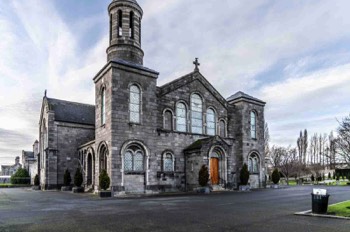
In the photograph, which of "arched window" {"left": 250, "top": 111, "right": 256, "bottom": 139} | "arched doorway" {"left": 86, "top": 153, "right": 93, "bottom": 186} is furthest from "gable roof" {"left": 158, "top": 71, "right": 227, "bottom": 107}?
"arched doorway" {"left": 86, "top": 153, "right": 93, "bottom": 186}

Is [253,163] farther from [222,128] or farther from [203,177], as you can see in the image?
[203,177]

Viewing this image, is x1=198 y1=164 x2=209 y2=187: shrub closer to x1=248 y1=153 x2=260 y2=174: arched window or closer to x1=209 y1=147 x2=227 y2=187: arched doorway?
x1=209 y1=147 x2=227 y2=187: arched doorway

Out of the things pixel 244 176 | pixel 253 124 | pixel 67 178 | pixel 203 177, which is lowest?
pixel 67 178

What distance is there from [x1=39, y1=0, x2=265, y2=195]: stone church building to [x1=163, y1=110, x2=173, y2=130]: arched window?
0.09 metres

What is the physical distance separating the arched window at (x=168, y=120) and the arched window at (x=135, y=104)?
A: 2966 millimetres

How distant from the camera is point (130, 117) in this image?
22.6 metres

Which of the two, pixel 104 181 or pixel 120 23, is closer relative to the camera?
pixel 104 181

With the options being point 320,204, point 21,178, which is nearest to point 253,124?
point 320,204

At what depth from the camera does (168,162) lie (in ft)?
A: 81.0

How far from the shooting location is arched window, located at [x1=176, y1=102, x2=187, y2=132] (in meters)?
26.0

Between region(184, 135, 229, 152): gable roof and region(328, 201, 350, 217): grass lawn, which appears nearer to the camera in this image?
region(328, 201, 350, 217): grass lawn

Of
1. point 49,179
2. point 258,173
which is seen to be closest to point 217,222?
point 258,173

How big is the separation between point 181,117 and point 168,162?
426 cm

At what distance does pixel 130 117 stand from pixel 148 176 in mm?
4804
